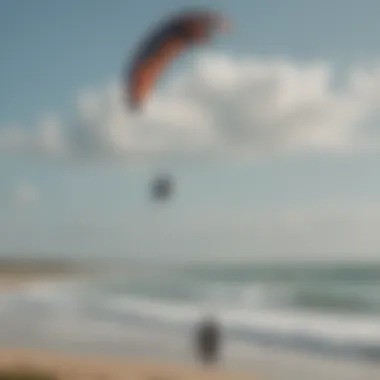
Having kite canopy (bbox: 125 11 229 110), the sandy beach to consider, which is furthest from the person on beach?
kite canopy (bbox: 125 11 229 110)

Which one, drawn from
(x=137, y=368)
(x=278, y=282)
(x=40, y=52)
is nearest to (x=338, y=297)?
(x=278, y=282)

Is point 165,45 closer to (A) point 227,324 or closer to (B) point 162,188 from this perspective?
(B) point 162,188

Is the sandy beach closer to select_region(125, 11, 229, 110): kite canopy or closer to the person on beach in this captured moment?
the person on beach

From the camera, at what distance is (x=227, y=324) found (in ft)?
22.2

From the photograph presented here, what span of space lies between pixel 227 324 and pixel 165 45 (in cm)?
355

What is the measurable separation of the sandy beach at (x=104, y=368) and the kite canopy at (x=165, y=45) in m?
1.71

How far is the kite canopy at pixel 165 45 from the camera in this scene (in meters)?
3.56

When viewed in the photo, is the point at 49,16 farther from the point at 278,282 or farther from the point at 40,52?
the point at 278,282

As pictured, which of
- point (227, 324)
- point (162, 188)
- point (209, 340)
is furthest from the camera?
point (227, 324)

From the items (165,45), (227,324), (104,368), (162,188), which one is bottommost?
(104,368)

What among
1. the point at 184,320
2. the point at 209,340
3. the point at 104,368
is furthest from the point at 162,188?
the point at 184,320

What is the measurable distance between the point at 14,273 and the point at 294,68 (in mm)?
12299

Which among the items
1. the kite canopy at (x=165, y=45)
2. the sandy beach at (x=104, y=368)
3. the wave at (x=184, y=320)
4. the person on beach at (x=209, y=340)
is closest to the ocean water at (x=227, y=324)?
the wave at (x=184, y=320)

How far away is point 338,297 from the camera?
10.2 metres
